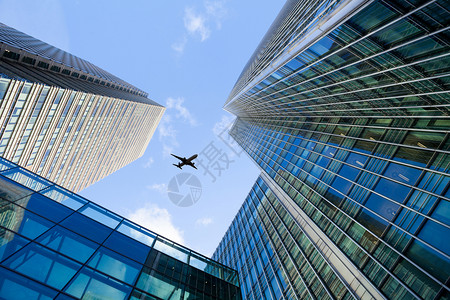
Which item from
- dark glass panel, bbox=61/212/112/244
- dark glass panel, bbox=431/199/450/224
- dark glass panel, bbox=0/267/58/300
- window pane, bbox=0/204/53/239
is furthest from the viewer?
dark glass panel, bbox=61/212/112/244

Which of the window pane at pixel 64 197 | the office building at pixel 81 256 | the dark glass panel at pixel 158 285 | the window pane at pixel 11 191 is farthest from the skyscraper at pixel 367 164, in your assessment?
the window pane at pixel 11 191

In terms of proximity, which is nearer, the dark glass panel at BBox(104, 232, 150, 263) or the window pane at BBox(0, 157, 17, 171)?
the dark glass panel at BBox(104, 232, 150, 263)

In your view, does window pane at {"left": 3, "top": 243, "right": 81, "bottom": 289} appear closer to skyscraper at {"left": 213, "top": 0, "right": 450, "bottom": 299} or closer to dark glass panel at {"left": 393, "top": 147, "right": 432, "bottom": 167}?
skyscraper at {"left": 213, "top": 0, "right": 450, "bottom": 299}

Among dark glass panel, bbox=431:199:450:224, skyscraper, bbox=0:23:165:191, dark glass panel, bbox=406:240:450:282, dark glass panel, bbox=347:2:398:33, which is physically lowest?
skyscraper, bbox=0:23:165:191

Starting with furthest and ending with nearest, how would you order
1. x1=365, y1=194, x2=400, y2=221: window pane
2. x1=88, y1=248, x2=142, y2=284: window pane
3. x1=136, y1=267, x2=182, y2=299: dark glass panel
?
1. x1=365, y1=194, x2=400, y2=221: window pane
2. x1=136, y1=267, x2=182, y2=299: dark glass panel
3. x1=88, y1=248, x2=142, y2=284: window pane

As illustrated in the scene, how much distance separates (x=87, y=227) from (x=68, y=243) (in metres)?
2.14

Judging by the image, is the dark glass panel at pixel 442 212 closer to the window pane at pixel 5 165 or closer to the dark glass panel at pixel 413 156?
the dark glass panel at pixel 413 156

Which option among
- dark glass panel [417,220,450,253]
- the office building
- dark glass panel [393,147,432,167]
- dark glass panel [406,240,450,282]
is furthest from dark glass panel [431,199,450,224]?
the office building

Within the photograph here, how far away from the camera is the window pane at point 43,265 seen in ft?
31.6

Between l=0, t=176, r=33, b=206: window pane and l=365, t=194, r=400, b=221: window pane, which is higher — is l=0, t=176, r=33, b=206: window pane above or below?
below

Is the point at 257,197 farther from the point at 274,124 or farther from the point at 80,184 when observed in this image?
the point at 80,184

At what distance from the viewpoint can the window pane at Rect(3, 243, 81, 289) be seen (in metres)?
9.62

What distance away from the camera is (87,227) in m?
14.3

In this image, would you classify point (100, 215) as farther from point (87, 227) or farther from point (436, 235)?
point (436, 235)
